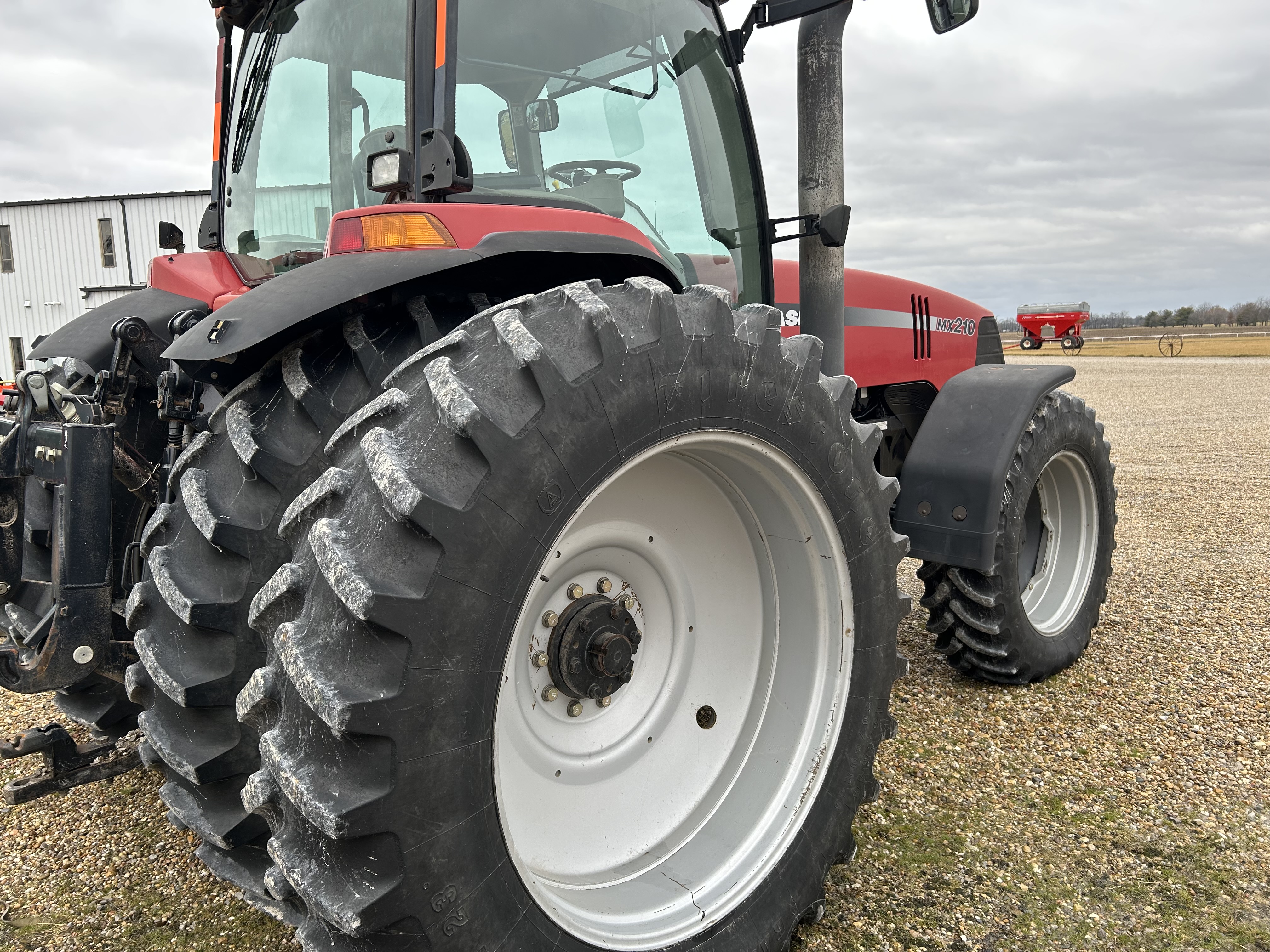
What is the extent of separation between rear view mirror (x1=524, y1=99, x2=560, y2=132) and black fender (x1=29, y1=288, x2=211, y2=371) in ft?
3.36

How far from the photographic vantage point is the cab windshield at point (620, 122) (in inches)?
85.1

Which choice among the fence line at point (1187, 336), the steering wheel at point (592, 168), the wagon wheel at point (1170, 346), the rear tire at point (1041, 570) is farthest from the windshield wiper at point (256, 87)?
the fence line at point (1187, 336)

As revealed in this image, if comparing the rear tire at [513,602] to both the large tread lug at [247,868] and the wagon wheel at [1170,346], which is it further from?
the wagon wheel at [1170,346]

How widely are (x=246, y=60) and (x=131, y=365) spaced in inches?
42.3

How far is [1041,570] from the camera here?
153 inches

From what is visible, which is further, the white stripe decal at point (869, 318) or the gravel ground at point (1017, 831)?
the white stripe decal at point (869, 318)

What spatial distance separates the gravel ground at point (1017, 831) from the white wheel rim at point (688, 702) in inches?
13.9

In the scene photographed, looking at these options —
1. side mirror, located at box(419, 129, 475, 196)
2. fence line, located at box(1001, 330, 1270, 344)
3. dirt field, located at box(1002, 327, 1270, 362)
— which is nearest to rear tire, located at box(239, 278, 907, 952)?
side mirror, located at box(419, 129, 475, 196)

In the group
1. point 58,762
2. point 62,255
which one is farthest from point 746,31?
point 62,255

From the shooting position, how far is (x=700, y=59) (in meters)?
2.78

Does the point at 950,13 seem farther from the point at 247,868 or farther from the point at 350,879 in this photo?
the point at 247,868

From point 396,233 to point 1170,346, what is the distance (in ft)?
129

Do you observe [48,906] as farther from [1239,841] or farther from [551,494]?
[1239,841]

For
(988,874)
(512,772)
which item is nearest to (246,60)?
(512,772)
